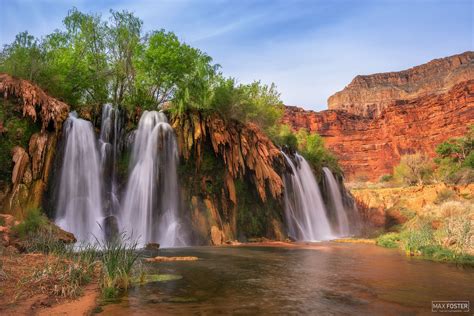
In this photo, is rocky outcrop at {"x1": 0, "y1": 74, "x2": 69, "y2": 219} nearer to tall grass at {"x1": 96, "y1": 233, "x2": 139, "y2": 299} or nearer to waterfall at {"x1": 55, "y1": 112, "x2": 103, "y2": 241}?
waterfall at {"x1": 55, "y1": 112, "x2": 103, "y2": 241}

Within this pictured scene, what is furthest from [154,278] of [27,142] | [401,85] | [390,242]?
[401,85]

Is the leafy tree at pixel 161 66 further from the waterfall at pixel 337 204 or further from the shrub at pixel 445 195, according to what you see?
the shrub at pixel 445 195

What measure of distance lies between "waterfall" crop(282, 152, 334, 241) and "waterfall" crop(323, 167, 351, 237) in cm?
285

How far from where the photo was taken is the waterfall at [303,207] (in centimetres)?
2838

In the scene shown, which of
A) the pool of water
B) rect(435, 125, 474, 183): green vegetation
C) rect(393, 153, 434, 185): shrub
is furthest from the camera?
rect(393, 153, 434, 185): shrub

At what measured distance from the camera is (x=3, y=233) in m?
11.9

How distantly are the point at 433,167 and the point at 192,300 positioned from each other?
68966 millimetres

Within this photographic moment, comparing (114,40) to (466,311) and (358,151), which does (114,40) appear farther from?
(358,151)

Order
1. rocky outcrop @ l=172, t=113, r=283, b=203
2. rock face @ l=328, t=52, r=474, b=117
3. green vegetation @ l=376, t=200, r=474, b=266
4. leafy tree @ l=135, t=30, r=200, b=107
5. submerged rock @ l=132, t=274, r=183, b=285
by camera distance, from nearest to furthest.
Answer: submerged rock @ l=132, t=274, r=183, b=285 < green vegetation @ l=376, t=200, r=474, b=266 < rocky outcrop @ l=172, t=113, r=283, b=203 < leafy tree @ l=135, t=30, r=200, b=107 < rock face @ l=328, t=52, r=474, b=117

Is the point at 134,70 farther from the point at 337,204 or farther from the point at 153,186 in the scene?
the point at 337,204

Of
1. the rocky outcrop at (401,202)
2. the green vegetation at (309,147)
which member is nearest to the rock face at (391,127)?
the rocky outcrop at (401,202)

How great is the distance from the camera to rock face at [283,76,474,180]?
3396 inches

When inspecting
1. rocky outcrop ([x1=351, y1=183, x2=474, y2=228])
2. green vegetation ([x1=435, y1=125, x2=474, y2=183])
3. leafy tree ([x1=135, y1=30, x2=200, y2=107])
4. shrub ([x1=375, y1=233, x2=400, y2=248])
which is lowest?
shrub ([x1=375, y1=233, x2=400, y2=248])

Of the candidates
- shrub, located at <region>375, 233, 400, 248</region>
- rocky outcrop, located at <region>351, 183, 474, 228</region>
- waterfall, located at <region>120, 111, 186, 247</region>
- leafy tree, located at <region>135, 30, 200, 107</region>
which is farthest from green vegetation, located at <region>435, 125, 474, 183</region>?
waterfall, located at <region>120, 111, 186, 247</region>
